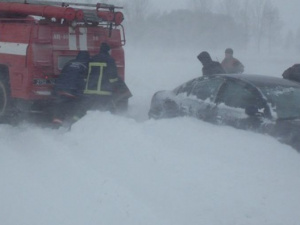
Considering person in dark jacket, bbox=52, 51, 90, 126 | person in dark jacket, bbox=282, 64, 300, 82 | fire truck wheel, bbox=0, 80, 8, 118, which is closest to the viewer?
person in dark jacket, bbox=52, 51, 90, 126

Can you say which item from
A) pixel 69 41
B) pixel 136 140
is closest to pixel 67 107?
pixel 69 41

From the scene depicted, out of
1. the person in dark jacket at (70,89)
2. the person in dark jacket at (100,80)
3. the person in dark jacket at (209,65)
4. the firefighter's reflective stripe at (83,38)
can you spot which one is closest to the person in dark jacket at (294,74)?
the person in dark jacket at (209,65)

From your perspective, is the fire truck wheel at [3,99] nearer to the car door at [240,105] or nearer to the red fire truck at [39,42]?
the red fire truck at [39,42]

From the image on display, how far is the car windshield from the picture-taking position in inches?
249

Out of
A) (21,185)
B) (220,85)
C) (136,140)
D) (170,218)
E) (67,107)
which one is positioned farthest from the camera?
(67,107)

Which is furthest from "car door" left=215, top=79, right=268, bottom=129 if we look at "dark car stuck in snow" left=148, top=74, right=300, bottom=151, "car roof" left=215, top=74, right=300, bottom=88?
"car roof" left=215, top=74, right=300, bottom=88

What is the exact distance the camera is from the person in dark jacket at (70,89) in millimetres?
8414

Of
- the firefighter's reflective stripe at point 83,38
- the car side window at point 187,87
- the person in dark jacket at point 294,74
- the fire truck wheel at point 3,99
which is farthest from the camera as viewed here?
the fire truck wheel at point 3,99

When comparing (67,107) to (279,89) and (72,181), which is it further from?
(279,89)

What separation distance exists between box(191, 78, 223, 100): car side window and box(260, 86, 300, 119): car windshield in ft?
2.94

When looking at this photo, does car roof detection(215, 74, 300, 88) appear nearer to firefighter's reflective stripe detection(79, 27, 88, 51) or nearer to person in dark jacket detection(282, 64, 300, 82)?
person in dark jacket detection(282, 64, 300, 82)

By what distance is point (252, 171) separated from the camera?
539cm

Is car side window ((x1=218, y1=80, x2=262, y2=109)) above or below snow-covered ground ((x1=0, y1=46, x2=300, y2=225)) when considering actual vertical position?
above

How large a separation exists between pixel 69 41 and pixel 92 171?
373 cm
